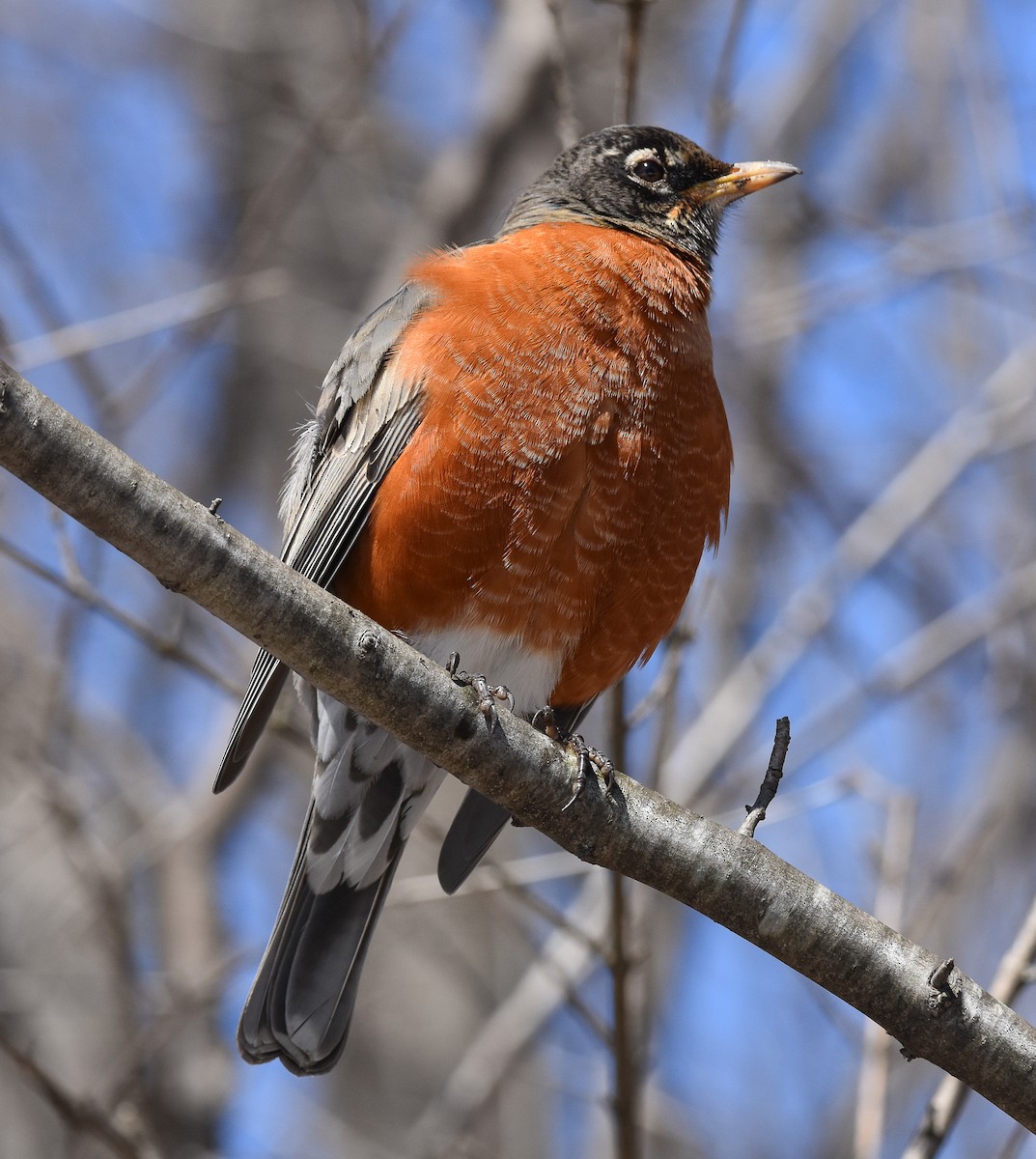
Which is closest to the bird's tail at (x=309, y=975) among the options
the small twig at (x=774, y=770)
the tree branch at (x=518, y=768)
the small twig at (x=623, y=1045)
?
the small twig at (x=623, y=1045)

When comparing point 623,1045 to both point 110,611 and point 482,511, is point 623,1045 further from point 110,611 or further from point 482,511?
point 110,611

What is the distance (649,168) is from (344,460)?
1.82m

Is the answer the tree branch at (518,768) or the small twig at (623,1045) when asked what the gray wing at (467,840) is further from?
the tree branch at (518,768)

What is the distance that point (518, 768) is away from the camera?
2.99 m

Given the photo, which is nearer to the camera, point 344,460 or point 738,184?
point 344,460

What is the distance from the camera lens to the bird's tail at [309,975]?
4062 millimetres

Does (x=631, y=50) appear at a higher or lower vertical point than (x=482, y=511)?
higher

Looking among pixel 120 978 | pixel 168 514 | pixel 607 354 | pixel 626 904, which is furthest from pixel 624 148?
pixel 120 978

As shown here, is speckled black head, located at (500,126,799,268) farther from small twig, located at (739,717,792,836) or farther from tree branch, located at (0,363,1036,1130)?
tree branch, located at (0,363,1036,1130)

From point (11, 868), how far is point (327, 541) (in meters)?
3.82

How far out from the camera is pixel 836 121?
7.92 metres

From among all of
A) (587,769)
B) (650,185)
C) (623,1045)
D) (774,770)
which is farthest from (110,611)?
(650,185)

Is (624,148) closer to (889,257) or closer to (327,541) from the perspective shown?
(889,257)

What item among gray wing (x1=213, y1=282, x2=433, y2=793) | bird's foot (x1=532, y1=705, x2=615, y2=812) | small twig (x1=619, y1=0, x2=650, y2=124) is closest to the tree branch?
bird's foot (x1=532, y1=705, x2=615, y2=812)
